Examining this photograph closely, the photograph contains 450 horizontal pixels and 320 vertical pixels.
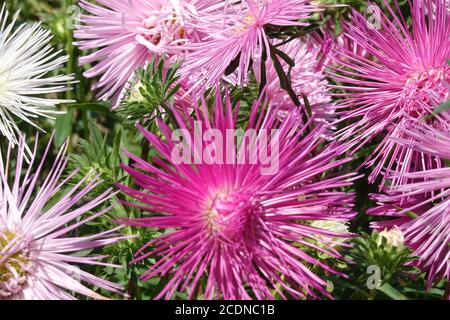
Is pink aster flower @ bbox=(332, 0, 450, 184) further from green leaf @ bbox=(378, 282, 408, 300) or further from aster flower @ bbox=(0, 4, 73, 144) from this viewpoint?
aster flower @ bbox=(0, 4, 73, 144)

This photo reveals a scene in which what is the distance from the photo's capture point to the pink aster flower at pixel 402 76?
1.11m

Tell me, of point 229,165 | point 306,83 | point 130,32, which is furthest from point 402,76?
Answer: point 130,32

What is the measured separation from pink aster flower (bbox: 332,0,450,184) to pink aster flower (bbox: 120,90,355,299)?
138 mm

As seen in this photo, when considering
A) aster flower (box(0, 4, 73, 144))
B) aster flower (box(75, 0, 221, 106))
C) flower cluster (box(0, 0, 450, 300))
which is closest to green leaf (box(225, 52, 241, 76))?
flower cluster (box(0, 0, 450, 300))

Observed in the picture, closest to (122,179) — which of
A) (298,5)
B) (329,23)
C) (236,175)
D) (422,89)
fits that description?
(236,175)

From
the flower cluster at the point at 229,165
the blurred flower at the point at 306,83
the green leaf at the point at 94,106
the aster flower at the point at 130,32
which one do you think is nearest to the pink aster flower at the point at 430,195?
the flower cluster at the point at 229,165

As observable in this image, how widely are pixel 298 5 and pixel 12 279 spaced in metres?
0.56

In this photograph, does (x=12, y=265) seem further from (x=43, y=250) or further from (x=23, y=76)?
(x=23, y=76)

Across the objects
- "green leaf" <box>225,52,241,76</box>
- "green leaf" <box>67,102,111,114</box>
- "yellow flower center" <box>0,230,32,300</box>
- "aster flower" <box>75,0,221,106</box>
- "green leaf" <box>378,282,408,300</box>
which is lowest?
"green leaf" <box>378,282,408,300</box>

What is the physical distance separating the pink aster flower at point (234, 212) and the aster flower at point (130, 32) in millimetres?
244

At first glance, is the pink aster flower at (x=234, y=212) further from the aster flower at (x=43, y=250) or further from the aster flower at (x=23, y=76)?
the aster flower at (x=23, y=76)

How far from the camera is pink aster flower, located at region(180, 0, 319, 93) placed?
108 centimetres

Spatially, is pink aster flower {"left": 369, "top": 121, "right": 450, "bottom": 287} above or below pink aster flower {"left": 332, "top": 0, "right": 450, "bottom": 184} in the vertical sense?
below
